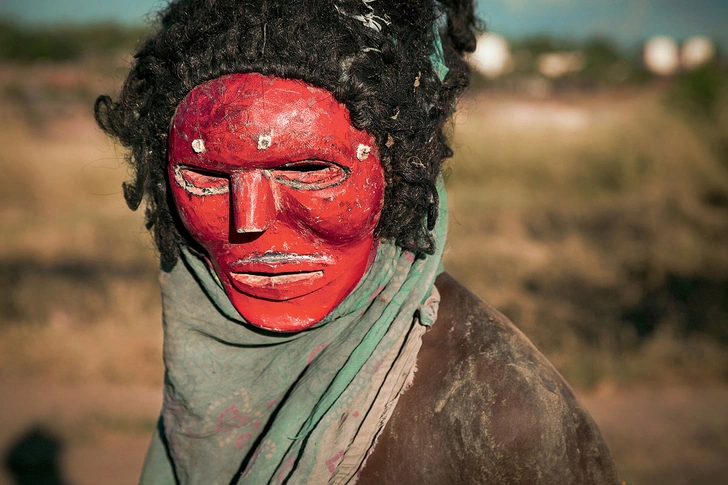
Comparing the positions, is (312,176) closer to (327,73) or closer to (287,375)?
(327,73)

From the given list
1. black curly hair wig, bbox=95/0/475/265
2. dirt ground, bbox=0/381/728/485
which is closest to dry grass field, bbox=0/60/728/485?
dirt ground, bbox=0/381/728/485

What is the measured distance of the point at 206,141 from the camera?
1.60 m

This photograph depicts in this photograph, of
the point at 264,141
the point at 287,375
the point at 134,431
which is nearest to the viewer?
the point at 264,141

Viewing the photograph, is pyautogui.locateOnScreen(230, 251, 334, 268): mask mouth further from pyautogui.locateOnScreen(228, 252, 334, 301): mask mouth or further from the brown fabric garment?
the brown fabric garment

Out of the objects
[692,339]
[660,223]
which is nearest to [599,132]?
[660,223]

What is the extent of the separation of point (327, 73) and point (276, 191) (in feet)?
0.99

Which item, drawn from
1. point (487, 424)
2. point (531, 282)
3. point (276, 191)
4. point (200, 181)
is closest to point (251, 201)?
point (276, 191)

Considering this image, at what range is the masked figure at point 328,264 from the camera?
1.59 m

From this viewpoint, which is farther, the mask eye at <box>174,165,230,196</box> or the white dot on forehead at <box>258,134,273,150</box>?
the mask eye at <box>174,165,230,196</box>

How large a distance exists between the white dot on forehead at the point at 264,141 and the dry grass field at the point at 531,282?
0.81 meters

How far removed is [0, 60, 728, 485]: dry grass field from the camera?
4805 mm

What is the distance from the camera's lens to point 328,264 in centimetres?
171

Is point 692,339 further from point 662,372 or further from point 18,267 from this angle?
point 18,267

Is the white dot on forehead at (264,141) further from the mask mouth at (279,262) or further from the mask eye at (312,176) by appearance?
the mask mouth at (279,262)
